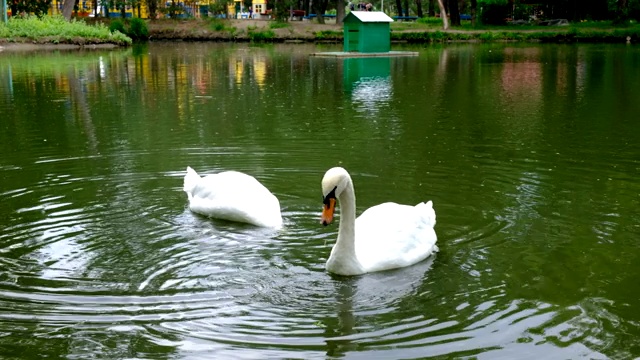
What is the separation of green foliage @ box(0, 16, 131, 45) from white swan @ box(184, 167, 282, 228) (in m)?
38.4

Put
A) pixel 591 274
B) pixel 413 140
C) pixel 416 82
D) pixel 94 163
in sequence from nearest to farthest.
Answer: pixel 591 274 → pixel 94 163 → pixel 413 140 → pixel 416 82

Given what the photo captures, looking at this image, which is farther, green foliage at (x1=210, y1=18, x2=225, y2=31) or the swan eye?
green foliage at (x1=210, y1=18, x2=225, y2=31)

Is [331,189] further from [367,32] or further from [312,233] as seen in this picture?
[367,32]

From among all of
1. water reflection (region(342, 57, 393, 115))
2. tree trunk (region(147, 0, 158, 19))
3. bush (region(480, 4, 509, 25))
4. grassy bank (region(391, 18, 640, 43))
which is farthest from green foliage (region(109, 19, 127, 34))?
bush (region(480, 4, 509, 25))

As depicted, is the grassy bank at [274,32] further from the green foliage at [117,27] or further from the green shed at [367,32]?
the green shed at [367,32]

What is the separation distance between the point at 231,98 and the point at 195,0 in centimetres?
5509

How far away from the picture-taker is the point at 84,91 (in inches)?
858

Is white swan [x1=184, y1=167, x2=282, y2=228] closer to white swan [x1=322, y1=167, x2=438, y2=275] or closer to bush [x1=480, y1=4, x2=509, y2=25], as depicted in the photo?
white swan [x1=322, y1=167, x2=438, y2=275]

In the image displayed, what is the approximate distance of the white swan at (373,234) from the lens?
21.8 ft

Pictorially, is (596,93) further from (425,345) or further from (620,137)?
(425,345)

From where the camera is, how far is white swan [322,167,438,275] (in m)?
6.66

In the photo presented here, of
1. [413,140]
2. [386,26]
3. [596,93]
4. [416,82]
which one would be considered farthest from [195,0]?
[413,140]

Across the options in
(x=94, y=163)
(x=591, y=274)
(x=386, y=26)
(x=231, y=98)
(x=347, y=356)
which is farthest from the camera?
(x=386, y=26)

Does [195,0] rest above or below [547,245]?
above
